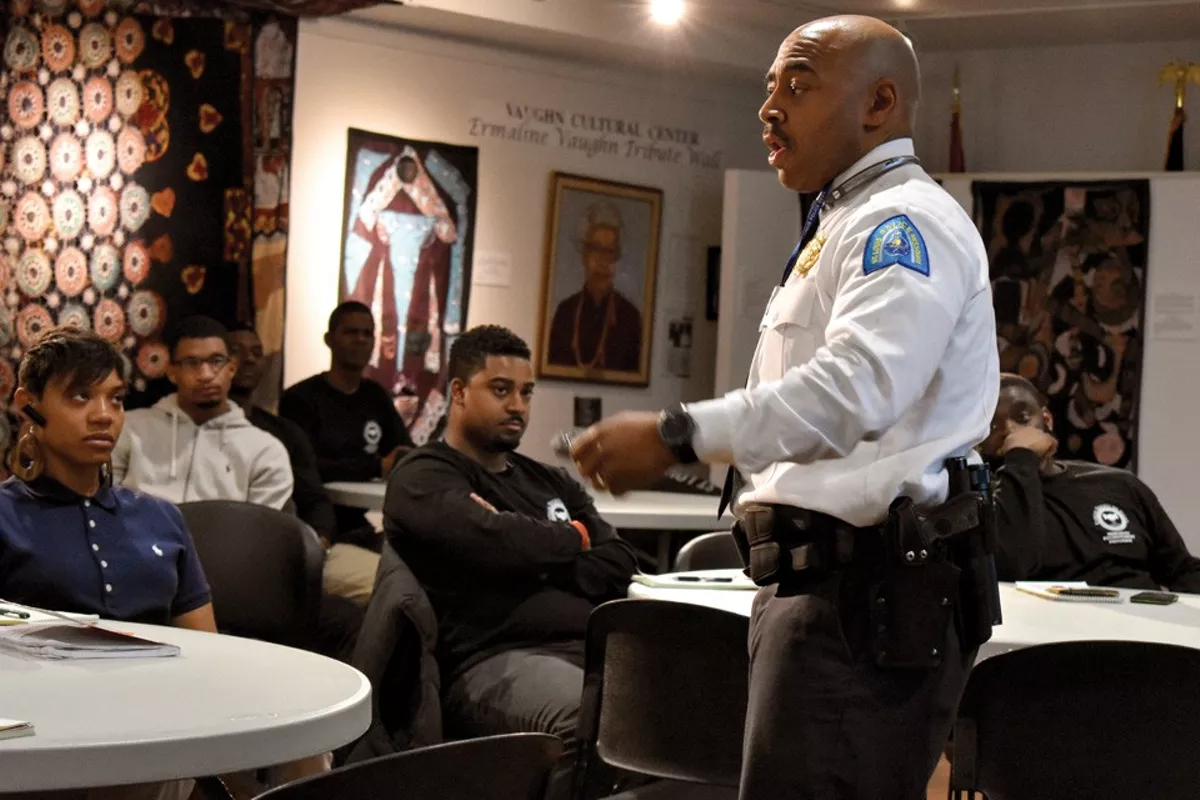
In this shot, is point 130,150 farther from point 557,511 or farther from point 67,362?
point 67,362

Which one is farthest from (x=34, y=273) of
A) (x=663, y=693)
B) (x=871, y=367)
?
(x=871, y=367)

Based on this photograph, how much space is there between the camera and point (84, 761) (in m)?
1.72

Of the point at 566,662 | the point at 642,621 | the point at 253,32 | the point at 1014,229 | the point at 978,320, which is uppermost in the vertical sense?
the point at 253,32

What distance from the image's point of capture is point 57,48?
612 cm

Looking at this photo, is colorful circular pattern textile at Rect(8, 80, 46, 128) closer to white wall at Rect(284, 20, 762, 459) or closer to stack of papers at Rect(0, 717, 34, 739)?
white wall at Rect(284, 20, 762, 459)

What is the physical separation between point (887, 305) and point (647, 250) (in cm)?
651

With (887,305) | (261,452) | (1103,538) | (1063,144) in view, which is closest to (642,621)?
(887,305)

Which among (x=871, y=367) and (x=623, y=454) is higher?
(x=871, y=367)

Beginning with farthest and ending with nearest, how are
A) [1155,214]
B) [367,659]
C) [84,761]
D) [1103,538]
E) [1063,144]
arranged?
[1063,144] < [1155,214] < [1103,538] < [367,659] < [84,761]

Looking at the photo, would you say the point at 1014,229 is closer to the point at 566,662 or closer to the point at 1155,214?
the point at 1155,214

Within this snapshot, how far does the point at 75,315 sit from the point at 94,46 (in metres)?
1.07

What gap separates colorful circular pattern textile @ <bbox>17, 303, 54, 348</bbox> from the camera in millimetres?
6039

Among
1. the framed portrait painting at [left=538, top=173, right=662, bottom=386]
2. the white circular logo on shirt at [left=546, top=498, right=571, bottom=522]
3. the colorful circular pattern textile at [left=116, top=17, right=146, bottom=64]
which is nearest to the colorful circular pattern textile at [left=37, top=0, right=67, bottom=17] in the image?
the colorful circular pattern textile at [left=116, top=17, right=146, bottom=64]

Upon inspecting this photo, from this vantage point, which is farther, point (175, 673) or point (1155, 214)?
point (1155, 214)
